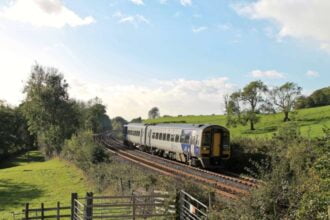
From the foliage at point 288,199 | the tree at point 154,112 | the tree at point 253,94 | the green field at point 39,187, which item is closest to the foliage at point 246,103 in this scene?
the tree at point 253,94

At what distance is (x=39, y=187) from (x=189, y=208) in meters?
30.2

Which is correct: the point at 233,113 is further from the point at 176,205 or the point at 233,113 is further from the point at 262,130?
the point at 176,205

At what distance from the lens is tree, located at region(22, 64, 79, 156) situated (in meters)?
73.5

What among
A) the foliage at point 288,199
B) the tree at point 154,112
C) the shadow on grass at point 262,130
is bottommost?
the foliage at point 288,199

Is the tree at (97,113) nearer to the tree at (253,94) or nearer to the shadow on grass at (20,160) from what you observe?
the shadow on grass at (20,160)

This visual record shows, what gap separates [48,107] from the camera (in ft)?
244

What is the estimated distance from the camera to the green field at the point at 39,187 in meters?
34.7

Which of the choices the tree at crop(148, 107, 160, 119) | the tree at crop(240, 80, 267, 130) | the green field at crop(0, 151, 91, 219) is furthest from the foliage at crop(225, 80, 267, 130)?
the tree at crop(148, 107, 160, 119)

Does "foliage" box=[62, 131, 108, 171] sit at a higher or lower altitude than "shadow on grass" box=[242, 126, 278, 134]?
lower

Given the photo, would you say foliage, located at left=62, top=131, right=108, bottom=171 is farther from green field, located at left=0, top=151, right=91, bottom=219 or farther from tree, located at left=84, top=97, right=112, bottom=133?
tree, located at left=84, top=97, right=112, bottom=133

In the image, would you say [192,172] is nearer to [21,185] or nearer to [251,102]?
[21,185]

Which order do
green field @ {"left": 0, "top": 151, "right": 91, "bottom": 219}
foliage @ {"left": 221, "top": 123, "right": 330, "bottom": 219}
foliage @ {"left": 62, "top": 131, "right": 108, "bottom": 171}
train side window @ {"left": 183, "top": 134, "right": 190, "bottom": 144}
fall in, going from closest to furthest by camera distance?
1. foliage @ {"left": 221, "top": 123, "right": 330, "bottom": 219}
2. train side window @ {"left": 183, "top": 134, "right": 190, "bottom": 144}
3. green field @ {"left": 0, "top": 151, "right": 91, "bottom": 219}
4. foliage @ {"left": 62, "top": 131, "right": 108, "bottom": 171}

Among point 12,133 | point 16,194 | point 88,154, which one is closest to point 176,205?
point 88,154

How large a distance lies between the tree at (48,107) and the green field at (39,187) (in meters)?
18.5
